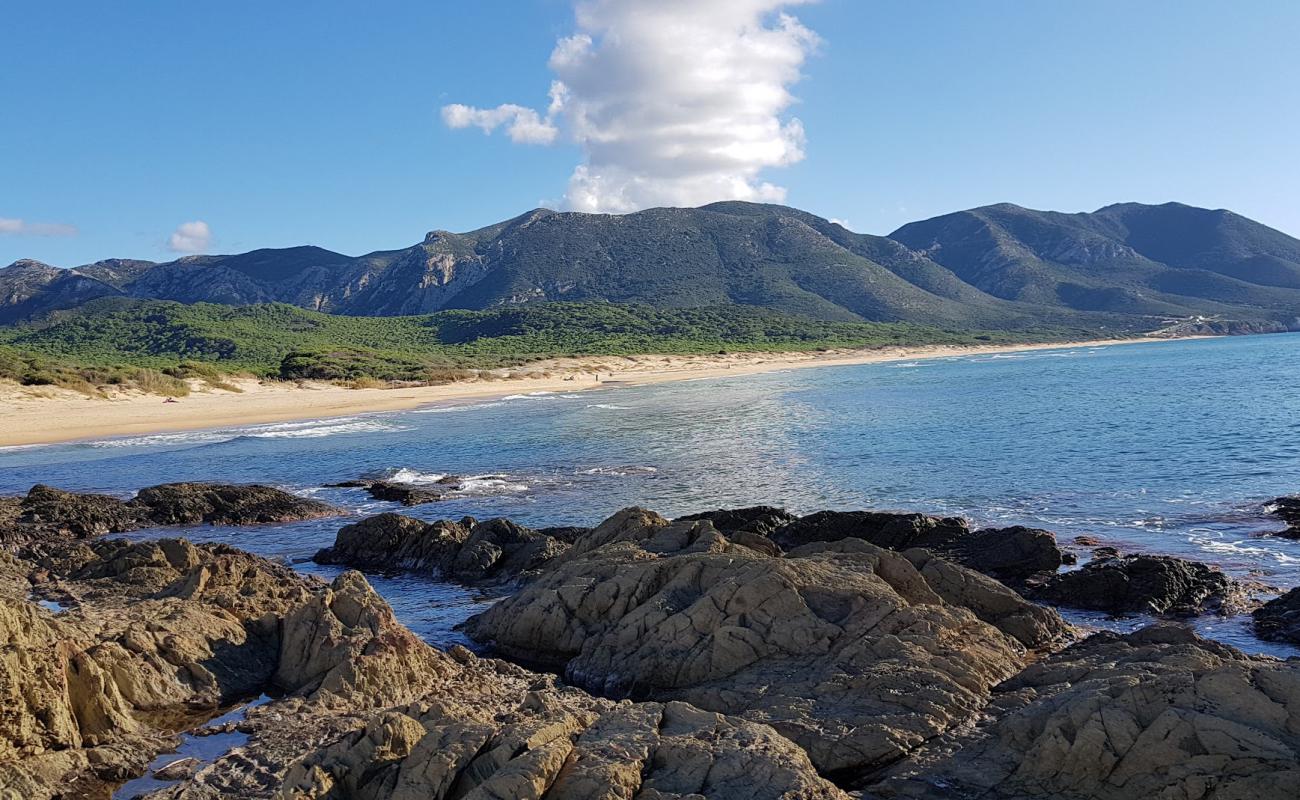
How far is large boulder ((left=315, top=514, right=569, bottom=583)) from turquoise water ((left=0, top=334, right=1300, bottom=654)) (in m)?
0.66

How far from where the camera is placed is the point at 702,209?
194750 mm

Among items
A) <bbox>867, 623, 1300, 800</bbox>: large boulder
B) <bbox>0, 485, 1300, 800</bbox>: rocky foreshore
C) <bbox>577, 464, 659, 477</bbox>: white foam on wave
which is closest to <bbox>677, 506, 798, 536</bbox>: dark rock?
<bbox>0, 485, 1300, 800</bbox>: rocky foreshore

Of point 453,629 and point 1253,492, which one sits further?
point 1253,492

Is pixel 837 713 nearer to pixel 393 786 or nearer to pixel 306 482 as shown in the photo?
pixel 393 786

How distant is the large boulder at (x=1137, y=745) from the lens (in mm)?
6492

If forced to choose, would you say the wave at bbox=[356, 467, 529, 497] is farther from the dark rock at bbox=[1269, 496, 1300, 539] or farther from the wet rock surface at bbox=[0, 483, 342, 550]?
the dark rock at bbox=[1269, 496, 1300, 539]

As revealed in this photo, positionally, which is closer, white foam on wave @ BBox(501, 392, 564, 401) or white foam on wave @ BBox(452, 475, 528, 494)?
white foam on wave @ BBox(452, 475, 528, 494)

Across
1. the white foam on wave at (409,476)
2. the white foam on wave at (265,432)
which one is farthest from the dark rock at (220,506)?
the white foam on wave at (265,432)

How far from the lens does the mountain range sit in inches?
6166

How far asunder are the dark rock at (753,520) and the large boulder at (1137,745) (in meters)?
9.50

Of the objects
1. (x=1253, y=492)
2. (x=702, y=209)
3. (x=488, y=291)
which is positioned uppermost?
(x=702, y=209)

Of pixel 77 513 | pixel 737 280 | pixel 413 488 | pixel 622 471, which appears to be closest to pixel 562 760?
pixel 77 513

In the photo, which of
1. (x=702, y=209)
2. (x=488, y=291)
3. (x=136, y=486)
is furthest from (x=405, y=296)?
(x=136, y=486)

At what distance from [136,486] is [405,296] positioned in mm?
165604
